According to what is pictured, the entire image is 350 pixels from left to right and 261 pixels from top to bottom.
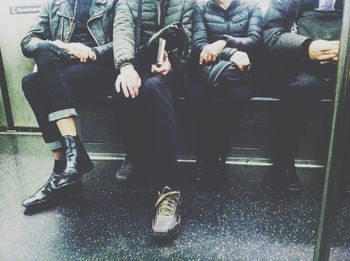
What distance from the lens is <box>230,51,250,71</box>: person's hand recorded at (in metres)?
2.07

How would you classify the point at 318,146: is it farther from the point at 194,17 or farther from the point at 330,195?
the point at 330,195

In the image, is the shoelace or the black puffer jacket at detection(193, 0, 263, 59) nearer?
the shoelace

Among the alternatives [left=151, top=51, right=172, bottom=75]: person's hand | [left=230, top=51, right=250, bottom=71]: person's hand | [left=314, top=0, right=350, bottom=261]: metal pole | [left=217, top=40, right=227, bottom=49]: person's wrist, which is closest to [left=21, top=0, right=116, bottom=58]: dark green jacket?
[left=151, top=51, right=172, bottom=75]: person's hand

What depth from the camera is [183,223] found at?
185 centimetres

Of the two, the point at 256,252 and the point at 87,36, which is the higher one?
the point at 87,36

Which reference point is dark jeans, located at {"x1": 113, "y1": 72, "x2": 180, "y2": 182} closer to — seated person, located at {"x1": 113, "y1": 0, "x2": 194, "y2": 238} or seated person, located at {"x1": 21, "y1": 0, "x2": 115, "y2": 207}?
seated person, located at {"x1": 113, "y1": 0, "x2": 194, "y2": 238}

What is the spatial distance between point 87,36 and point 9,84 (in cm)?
125

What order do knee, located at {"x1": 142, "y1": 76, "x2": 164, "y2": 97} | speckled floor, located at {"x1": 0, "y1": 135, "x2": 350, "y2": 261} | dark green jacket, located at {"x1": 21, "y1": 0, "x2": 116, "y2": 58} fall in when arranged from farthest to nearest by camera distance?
dark green jacket, located at {"x1": 21, "y1": 0, "x2": 116, "y2": 58} < knee, located at {"x1": 142, "y1": 76, "x2": 164, "y2": 97} < speckled floor, located at {"x1": 0, "y1": 135, "x2": 350, "y2": 261}

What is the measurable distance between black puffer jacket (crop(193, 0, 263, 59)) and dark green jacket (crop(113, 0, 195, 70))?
14 cm

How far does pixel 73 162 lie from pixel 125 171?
19.4 inches

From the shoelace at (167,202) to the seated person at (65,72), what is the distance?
1.60ft

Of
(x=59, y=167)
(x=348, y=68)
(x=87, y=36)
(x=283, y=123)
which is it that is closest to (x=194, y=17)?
(x=87, y=36)

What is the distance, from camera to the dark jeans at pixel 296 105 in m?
2.05

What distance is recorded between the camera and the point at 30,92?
2166mm
